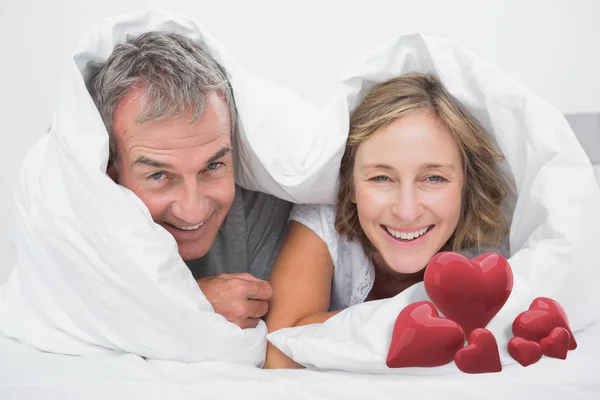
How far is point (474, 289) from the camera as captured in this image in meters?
1.14

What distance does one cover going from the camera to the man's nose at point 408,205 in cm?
142

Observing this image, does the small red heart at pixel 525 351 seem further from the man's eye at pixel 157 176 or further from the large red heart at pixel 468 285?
the man's eye at pixel 157 176

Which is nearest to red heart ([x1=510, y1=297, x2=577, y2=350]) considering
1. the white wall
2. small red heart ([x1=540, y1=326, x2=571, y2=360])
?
small red heart ([x1=540, y1=326, x2=571, y2=360])

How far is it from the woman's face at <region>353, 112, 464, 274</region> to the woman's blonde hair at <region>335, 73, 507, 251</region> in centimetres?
2

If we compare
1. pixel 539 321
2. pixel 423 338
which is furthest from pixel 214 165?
pixel 539 321

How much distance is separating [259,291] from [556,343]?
0.55 metres

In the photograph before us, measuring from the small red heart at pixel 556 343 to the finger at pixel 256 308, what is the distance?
1.72ft

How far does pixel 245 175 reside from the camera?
1634 mm

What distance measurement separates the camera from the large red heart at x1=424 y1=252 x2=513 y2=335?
1.14 metres

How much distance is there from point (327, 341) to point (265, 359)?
0.59ft

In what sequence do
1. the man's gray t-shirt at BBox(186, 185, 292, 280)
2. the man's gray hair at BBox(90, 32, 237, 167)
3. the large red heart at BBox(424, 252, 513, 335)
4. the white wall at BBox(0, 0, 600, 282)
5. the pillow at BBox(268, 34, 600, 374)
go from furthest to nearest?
the white wall at BBox(0, 0, 600, 282)
the man's gray t-shirt at BBox(186, 185, 292, 280)
the man's gray hair at BBox(90, 32, 237, 167)
the pillow at BBox(268, 34, 600, 374)
the large red heart at BBox(424, 252, 513, 335)

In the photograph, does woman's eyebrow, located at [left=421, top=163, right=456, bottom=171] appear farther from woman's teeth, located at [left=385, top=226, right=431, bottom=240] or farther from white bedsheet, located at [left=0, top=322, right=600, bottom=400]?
white bedsheet, located at [left=0, top=322, right=600, bottom=400]

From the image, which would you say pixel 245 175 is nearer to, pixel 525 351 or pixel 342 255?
pixel 342 255

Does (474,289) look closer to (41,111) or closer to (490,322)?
(490,322)
